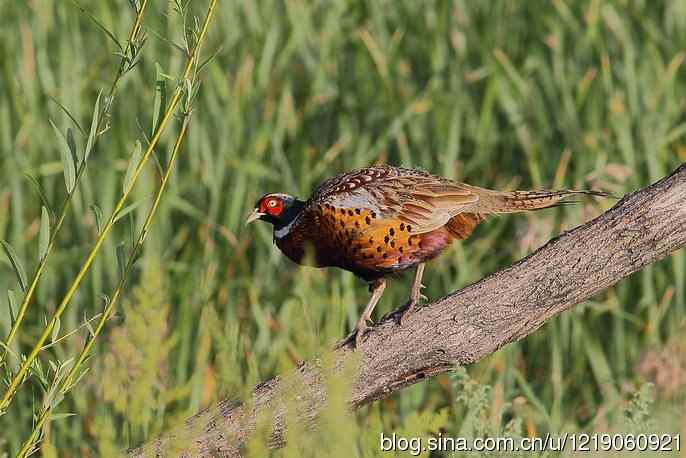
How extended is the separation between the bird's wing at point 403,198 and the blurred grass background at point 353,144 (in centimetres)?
126

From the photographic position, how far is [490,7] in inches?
211

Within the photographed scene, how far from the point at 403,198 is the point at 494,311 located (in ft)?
2.56

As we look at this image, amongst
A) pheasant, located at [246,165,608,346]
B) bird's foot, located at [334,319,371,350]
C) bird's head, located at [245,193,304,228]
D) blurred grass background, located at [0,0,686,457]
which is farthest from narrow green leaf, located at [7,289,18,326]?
blurred grass background, located at [0,0,686,457]

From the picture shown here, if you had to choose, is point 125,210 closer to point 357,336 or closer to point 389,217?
point 357,336

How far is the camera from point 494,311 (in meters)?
2.63

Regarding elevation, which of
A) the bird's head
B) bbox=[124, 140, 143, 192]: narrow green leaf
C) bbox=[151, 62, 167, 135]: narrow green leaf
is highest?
bbox=[151, 62, 167, 135]: narrow green leaf

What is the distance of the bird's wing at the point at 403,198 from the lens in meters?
3.28

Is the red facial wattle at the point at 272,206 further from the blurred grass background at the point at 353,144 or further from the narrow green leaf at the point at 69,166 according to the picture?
the narrow green leaf at the point at 69,166

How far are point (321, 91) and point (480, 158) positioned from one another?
30.9 inches

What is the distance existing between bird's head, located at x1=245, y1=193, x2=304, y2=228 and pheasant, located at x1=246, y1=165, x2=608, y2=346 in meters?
0.11

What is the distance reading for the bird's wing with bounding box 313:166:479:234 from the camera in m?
3.28

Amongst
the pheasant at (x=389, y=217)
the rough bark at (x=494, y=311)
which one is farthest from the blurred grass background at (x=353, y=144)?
the rough bark at (x=494, y=311)

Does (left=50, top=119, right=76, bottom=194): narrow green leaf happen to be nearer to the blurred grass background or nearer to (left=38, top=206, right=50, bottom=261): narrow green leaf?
(left=38, top=206, right=50, bottom=261): narrow green leaf

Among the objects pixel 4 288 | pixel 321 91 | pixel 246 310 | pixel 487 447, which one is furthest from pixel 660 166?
pixel 4 288
